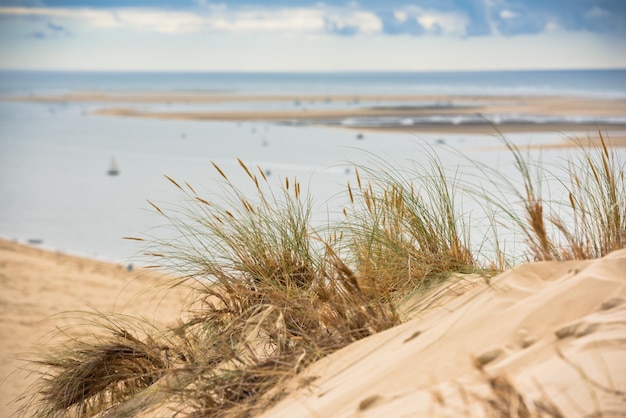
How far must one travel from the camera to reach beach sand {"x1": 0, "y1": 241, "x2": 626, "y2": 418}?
2008mm

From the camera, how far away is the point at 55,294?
31.0 feet

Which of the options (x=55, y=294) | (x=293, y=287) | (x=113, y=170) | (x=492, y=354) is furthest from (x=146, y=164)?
(x=492, y=354)

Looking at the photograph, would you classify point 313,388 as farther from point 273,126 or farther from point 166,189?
point 273,126

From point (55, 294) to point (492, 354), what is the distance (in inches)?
322

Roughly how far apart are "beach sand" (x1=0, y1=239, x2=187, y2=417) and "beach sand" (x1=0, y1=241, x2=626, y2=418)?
5015 mm

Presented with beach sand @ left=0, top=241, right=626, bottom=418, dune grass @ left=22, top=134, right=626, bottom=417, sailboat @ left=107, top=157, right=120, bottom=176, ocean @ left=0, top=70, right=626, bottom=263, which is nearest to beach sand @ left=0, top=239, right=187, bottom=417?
ocean @ left=0, top=70, right=626, bottom=263

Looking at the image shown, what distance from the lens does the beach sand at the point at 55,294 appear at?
7.92 metres

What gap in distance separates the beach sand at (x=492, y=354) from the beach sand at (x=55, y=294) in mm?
5015

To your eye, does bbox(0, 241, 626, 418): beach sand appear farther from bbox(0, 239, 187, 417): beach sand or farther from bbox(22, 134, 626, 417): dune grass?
bbox(0, 239, 187, 417): beach sand

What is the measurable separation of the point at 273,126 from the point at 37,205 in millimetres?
15360

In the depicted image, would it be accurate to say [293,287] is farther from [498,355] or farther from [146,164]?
[146,164]

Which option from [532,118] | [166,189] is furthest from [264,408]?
[532,118]

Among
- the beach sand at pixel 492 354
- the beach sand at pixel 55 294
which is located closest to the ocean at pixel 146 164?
the beach sand at pixel 55 294

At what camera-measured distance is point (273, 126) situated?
1182 inches
